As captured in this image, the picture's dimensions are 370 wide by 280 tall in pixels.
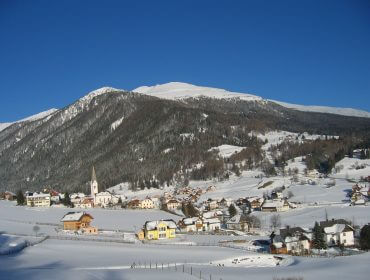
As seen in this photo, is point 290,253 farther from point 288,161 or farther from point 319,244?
point 288,161

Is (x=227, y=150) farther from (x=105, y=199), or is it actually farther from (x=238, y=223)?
(x=238, y=223)

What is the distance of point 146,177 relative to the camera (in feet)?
498

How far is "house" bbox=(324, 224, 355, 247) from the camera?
47.9 meters

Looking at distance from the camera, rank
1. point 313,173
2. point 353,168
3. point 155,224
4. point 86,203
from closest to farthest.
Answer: point 155,224 → point 86,203 → point 353,168 → point 313,173

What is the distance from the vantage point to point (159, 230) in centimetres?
5612

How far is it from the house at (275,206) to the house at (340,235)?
28755 mm

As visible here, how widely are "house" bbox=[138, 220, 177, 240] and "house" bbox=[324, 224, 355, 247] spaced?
1574 centimetres

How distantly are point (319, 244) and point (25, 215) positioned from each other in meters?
40.7

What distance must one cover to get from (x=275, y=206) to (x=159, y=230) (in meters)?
29.0

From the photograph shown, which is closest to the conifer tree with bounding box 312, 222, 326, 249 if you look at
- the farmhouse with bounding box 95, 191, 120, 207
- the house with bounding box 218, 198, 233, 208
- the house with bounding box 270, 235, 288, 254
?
the house with bounding box 270, 235, 288, 254

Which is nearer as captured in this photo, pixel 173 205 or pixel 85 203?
pixel 173 205

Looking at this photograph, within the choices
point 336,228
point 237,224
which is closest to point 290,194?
point 237,224

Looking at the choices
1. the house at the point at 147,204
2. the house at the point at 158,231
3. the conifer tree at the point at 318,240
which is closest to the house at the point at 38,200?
the house at the point at 147,204

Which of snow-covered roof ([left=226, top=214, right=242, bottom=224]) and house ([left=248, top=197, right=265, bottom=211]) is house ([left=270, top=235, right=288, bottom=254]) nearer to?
snow-covered roof ([left=226, top=214, right=242, bottom=224])
